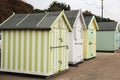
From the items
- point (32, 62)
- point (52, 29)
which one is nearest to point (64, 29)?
point (52, 29)

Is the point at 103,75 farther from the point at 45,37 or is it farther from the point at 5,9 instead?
the point at 5,9

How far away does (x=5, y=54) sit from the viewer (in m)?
12.4

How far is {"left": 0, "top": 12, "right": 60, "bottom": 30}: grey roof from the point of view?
11.6m

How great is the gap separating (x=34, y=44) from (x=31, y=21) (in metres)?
1.28

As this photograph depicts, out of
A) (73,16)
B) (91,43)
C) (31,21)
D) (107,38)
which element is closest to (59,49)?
(31,21)

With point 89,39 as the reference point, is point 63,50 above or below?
below

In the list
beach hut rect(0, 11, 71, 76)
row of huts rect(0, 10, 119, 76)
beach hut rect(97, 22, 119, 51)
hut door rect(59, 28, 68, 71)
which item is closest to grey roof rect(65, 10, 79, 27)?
row of huts rect(0, 10, 119, 76)

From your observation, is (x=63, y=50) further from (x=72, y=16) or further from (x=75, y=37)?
(x=72, y=16)

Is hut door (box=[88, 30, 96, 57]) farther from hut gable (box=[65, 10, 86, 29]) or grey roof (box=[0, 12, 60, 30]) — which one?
grey roof (box=[0, 12, 60, 30])

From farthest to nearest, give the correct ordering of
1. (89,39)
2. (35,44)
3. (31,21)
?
1. (89,39)
2. (31,21)
3. (35,44)

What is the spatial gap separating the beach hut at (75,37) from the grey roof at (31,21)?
3.49 meters

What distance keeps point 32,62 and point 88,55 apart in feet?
28.5

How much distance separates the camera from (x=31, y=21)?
40.4 ft

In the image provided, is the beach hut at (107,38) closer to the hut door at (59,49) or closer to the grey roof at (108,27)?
the grey roof at (108,27)
